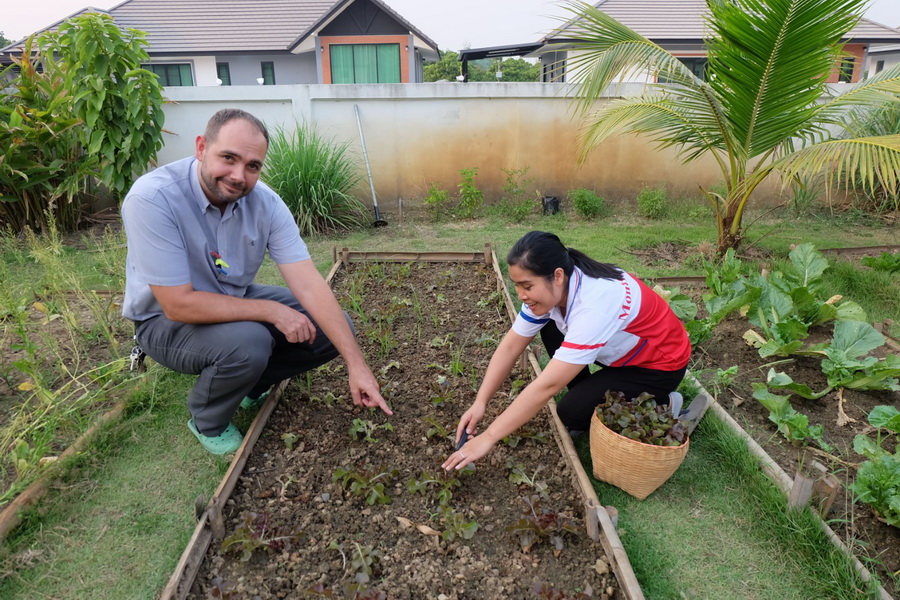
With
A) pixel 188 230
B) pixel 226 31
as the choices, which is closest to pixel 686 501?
pixel 188 230

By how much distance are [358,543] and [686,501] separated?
131 centimetres

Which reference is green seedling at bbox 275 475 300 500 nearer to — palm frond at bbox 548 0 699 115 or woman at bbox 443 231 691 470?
woman at bbox 443 231 691 470

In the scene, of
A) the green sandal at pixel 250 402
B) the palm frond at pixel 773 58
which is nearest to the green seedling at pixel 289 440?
the green sandal at pixel 250 402

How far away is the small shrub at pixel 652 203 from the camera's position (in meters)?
6.86

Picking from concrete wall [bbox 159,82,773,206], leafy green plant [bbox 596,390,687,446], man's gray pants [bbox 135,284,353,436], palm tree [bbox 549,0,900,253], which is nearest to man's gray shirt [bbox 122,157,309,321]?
man's gray pants [bbox 135,284,353,436]

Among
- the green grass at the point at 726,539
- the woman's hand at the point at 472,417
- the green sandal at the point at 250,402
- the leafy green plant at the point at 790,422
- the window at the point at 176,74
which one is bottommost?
the green grass at the point at 726,539

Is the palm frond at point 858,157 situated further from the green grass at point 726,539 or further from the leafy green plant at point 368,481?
the leafy green plant at point 368,481

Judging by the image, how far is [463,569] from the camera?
1.88 m

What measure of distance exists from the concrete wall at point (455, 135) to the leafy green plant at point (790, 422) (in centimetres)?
516

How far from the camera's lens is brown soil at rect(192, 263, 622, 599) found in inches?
72.1

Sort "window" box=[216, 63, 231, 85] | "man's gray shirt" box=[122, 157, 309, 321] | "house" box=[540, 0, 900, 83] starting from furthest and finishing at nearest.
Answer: "window" box=[216, 63, 231, 85], "house" box=[540, 0, 900, 83], "man's gray shirt" box=[122, 157, 309, 321]

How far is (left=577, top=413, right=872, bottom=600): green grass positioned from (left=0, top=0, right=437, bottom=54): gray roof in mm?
14373

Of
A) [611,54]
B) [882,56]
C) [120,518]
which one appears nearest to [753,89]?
[611,54]

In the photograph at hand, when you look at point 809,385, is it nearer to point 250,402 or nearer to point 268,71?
point 250,402
